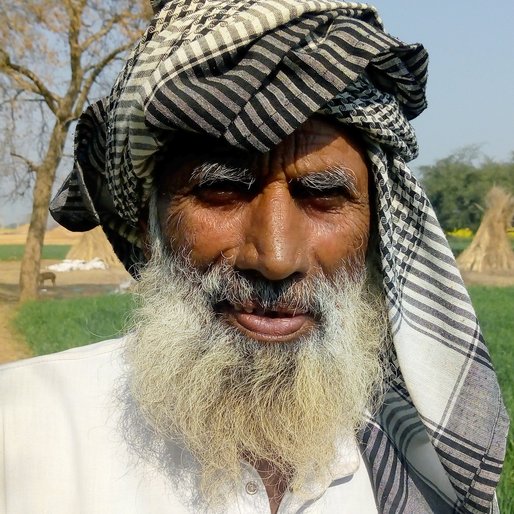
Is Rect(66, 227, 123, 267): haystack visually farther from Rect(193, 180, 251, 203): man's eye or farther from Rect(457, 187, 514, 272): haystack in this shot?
Rect(193, 180, 251, 203): man's eye

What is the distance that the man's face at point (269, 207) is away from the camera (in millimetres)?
1610

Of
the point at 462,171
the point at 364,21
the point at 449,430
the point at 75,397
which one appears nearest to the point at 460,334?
the point at 449,430

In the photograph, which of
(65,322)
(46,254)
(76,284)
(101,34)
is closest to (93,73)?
(101,34)

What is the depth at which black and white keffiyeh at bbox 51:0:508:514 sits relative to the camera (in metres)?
1.57

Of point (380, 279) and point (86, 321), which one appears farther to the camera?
point (86, 321)

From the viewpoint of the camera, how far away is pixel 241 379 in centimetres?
167

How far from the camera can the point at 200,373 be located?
1.70 meters

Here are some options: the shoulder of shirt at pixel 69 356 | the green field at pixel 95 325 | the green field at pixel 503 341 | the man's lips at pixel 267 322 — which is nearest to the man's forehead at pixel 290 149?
the man's lips at pixel 267 322

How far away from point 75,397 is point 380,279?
88cm

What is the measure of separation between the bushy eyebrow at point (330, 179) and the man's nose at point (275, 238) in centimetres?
6

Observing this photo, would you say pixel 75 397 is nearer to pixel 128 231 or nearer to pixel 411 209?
pixel 128 231

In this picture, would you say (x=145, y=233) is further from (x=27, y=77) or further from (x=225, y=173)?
(x=27, y=77)

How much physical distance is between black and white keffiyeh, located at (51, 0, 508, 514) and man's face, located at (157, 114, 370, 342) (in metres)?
0.08

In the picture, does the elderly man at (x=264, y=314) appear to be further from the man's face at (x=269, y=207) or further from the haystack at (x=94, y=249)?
the haystack at (x=94, y=249)
